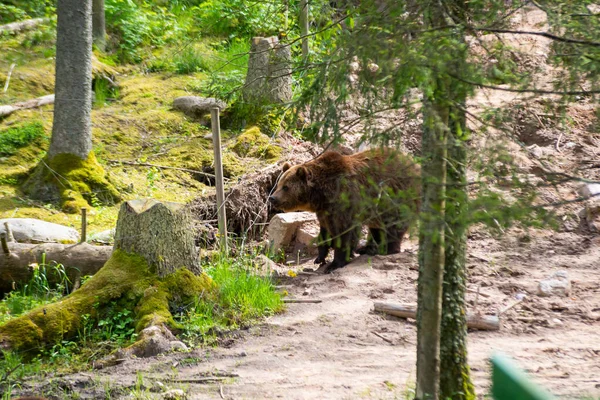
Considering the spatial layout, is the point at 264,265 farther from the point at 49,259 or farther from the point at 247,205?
the point at 49,259

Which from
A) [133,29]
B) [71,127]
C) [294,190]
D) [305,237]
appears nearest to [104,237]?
[71,127]

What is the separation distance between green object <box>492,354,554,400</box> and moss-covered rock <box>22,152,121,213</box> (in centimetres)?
953

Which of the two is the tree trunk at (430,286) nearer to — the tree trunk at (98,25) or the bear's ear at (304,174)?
the bear's ear at (304,174)

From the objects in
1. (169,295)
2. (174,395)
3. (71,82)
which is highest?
(71,82)

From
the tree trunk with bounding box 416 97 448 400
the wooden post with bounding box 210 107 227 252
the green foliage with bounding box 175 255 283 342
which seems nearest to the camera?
the tree trunk with bounding box 416 97 448 400

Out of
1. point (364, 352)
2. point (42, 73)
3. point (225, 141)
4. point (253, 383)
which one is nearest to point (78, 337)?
point (253, 383)

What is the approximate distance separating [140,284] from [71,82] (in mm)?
4713

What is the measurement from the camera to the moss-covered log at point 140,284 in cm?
688

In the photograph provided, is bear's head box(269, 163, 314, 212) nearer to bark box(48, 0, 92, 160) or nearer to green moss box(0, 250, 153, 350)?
green moss box(0, 250, 153, 350)

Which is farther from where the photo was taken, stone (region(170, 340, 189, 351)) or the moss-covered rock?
the moss-covered rock

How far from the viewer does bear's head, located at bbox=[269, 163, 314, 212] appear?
382 inches

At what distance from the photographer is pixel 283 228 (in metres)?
10.6

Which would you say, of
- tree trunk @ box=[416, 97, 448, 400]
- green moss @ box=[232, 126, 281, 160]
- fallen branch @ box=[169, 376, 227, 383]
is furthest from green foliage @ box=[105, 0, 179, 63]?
tree trunk @ box=[416, 97, 448, 400]

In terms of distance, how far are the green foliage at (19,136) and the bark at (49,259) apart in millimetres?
3794
